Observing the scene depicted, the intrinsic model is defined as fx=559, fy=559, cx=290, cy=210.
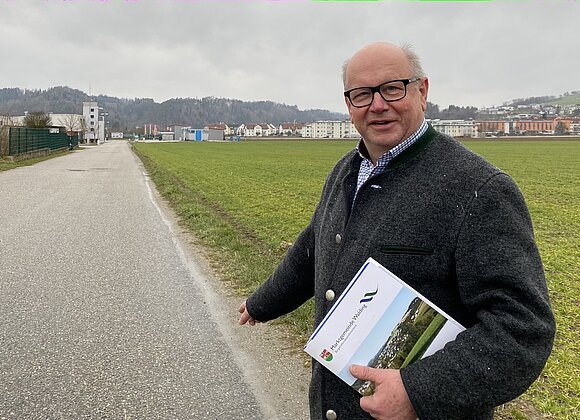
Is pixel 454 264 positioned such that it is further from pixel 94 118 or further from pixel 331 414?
pixel 94 118

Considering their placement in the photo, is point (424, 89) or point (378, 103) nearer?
point (378, 103)

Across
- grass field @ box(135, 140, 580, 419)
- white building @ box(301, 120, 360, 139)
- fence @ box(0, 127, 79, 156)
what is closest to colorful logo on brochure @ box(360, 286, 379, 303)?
grass field @ box(135, 140, 580, 419)

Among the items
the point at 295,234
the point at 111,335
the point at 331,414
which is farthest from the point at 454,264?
the point at 295,234

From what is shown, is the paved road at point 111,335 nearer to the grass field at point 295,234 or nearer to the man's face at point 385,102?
the grass field at point 295,234

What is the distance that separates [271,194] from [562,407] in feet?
48.4

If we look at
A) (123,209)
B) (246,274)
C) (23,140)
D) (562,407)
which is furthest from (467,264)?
(23,140)

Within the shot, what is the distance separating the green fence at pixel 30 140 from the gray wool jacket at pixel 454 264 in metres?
35.8

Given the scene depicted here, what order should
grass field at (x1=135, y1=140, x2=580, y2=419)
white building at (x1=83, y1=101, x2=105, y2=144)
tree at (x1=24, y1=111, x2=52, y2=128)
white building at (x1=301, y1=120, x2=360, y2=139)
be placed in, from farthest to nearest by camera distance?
white building at (x1=301, y1=120, x2=360, y2=139) → white building at (x1=83, y1=101, x2=105, y2=144) → tree at (x1=24, y1=111, x2=52, y2=128) → grass field at (x1=135, y1=140, x2=580, y2=419)

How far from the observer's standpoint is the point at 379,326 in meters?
1.79

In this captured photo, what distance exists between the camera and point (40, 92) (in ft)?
630

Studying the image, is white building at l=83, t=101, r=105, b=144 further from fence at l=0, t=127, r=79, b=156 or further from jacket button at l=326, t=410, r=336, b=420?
jacket button at l=326, t=410, r=336, b=420

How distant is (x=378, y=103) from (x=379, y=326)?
A: 74cm

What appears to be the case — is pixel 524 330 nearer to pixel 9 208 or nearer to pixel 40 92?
pixel 9 208

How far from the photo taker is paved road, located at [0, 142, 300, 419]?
378 centimetres
